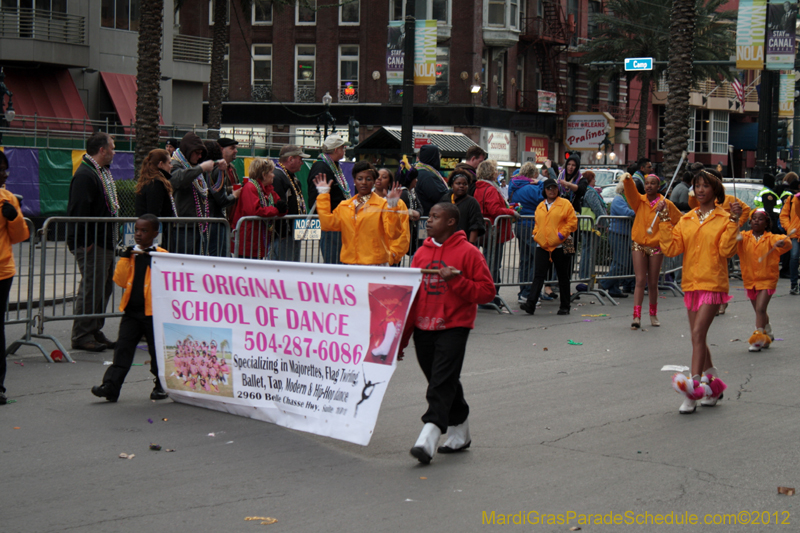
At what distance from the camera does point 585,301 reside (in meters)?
14.5

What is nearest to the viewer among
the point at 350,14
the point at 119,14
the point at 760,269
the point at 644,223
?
the point at 760,269

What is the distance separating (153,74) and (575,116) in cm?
3717

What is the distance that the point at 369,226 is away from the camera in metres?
9.29

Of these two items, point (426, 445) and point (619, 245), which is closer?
point (426, 445)

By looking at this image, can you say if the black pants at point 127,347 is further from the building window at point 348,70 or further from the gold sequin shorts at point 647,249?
the building window at point 348,70

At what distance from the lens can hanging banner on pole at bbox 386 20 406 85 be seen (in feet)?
59.3

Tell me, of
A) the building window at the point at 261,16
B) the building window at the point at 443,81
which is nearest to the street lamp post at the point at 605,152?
the building window at the point at 443,81

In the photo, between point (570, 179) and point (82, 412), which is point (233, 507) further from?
point (570, 179)

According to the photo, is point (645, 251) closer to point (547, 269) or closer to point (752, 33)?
point (547, 269)

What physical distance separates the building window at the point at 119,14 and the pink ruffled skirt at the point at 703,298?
31.3 m

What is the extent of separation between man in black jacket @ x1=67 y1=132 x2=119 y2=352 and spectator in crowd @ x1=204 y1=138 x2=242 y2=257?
1211 millimetres

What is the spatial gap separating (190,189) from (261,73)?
4206 cm

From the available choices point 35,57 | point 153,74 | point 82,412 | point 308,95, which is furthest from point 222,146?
point 308,95

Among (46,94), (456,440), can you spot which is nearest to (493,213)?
(456,440)
